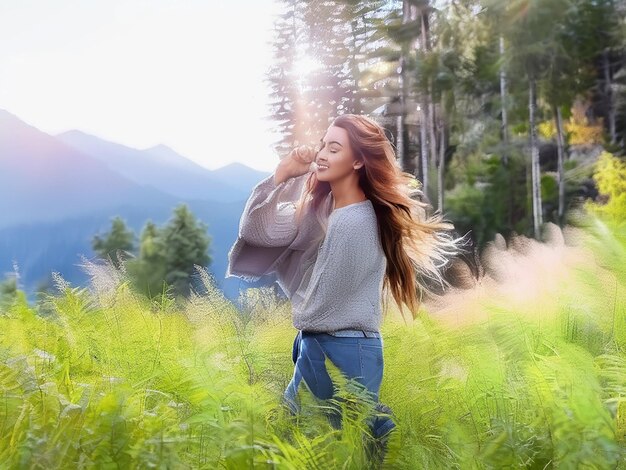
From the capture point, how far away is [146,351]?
8.20ft

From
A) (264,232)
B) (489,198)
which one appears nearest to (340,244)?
(264,232)

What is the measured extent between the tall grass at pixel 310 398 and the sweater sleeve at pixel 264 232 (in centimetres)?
25

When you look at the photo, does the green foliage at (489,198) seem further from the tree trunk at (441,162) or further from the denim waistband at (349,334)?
the denim waistband at (349,334)

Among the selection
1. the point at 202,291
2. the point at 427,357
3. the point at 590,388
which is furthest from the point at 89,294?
the point at 590,388

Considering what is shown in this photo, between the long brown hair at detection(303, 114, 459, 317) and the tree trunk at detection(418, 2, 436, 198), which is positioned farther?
the tree trunk at detection(418, 2, 436, 198)

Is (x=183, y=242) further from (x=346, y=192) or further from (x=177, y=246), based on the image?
(x=346, y=192)

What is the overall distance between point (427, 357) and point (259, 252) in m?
0.70

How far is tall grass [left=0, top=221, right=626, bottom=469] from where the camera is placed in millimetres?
1556

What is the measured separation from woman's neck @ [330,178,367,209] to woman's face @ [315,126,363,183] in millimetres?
A: 20

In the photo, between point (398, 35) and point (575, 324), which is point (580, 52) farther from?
point (575, 324)

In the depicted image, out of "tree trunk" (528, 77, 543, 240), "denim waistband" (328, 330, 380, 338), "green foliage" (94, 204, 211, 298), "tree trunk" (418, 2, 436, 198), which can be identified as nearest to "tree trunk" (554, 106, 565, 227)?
"tree trunk" (528, 77, 543, 240)

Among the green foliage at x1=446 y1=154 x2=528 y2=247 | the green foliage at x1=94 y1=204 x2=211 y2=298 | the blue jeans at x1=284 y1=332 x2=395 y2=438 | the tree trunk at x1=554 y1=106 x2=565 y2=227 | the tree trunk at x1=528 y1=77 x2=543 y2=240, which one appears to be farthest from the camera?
the green foliage at x1=94 y1=204 x2=211 y2=298

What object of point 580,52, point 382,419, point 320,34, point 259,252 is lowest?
point 382,419

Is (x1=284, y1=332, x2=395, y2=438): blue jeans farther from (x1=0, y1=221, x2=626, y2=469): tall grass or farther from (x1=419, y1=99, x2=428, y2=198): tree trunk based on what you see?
(x1=419, y1=99, x2=428, y2=198): tree trunk
